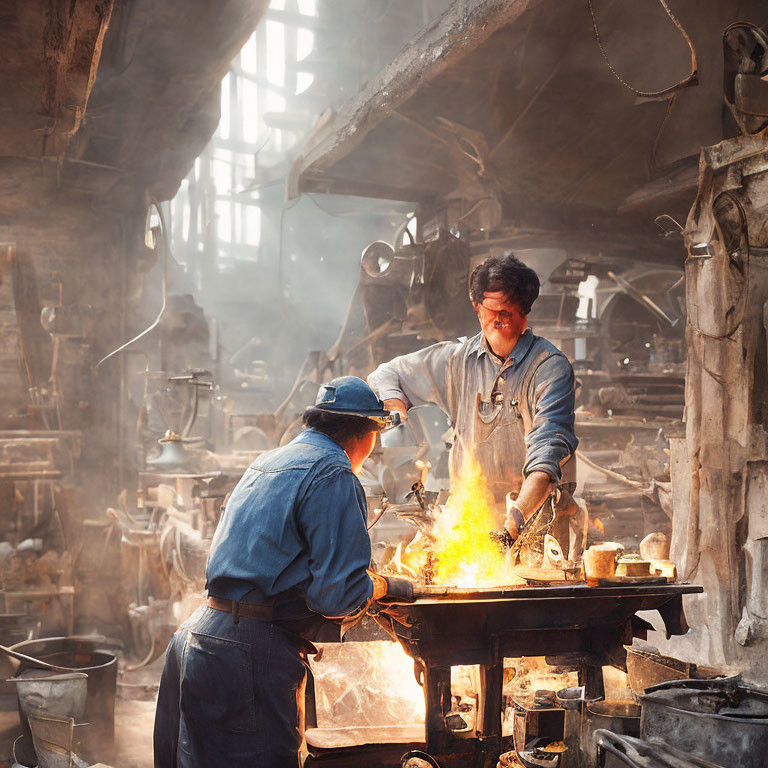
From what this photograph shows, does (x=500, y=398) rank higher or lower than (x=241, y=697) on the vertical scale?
higher

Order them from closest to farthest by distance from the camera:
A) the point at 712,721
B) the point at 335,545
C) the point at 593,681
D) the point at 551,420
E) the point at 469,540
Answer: the point at 712,721, the point at 335,545, the point at 593,681, the point at 551,420, the point at 469,540

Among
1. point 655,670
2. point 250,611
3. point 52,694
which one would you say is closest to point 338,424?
point 250,611

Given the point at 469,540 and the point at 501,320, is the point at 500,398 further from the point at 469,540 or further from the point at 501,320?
the point at 469,540

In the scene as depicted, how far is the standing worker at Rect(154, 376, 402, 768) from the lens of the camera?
9.68 ft

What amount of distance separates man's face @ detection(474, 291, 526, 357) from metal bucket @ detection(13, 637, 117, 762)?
376cm

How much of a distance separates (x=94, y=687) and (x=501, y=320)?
13.2 feet

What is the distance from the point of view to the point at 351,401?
3.26 m

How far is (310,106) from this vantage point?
29125 mm

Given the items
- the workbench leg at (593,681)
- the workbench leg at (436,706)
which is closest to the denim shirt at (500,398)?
the workbench leg at (593,681)

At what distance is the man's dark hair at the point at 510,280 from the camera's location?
4305 millimetres

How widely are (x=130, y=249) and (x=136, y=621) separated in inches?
181

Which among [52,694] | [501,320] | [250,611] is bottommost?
[52,694]

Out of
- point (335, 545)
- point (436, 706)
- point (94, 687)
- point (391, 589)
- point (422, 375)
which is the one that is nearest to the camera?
point (335, 545)

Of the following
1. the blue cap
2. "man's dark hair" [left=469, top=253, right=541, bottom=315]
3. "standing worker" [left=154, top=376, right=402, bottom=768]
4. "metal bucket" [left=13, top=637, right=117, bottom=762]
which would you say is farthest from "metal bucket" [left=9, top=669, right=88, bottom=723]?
"man's dark hair" [left=469, top=253, right=541, bottom=315]
